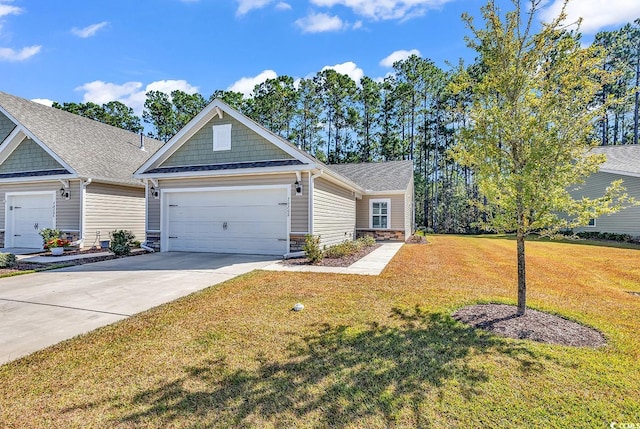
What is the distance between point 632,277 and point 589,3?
6.46 metres

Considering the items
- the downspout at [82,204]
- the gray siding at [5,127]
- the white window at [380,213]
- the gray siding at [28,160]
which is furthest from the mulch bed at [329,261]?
the gray siding at [5,127]

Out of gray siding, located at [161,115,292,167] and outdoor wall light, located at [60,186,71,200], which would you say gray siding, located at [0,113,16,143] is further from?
gray siding, located at [161,115,292,167]

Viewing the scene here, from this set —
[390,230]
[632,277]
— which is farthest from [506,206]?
[390,230]

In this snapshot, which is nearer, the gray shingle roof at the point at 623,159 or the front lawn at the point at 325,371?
the front lawn at the point at 325,371

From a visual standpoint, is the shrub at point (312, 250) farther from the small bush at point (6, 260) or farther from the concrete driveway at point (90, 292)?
the small bush at point (6, 260)

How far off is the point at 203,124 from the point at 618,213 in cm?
2125

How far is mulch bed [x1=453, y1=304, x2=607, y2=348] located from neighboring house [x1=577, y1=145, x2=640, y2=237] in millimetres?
16210

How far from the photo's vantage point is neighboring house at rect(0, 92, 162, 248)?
11984 millimetres

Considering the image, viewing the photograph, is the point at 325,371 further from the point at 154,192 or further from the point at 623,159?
the point at 623,159

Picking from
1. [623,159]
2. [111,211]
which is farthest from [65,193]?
[623,159]

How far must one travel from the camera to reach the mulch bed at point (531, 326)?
146 inches

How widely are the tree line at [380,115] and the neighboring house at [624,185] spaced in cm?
1245

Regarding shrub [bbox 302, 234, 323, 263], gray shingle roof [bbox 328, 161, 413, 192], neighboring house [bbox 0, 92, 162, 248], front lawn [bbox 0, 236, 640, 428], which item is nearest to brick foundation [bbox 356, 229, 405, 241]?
gray shingle roof [bbox 328, 161, 413, 192]

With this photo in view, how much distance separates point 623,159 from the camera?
18.0 meters
